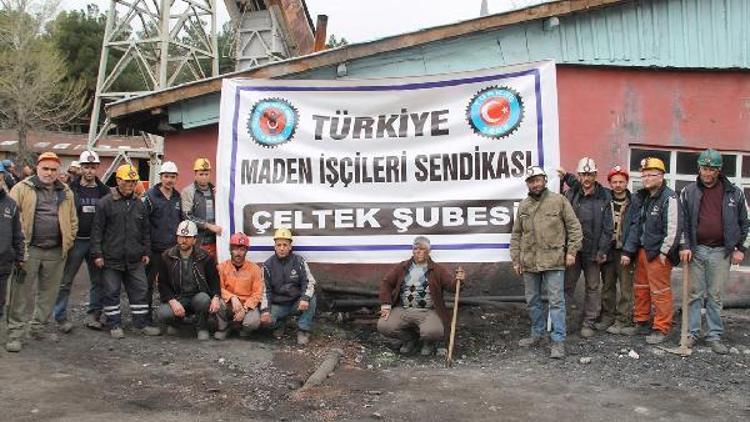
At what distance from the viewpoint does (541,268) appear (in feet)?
21.9

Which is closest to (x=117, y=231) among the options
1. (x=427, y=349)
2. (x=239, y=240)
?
(x=239, y=240)

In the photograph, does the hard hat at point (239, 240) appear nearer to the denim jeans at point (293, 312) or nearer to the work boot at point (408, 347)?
the denim jeans at point (293, 312)

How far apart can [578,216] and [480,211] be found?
1.06 m

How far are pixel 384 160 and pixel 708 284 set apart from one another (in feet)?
11.4

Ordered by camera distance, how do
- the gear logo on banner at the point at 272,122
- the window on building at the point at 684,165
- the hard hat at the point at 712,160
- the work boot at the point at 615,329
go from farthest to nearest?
the window on building at the point at 684,165, the gear logo on banner at the point at 272,122, the work boot at the point at 615,329, the hard hat at the point at 712,160

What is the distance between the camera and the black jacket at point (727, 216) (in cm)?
659

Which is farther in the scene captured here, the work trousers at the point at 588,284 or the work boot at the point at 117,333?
the work trousers at the point at 588,284

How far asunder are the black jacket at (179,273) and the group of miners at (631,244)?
3.16 m

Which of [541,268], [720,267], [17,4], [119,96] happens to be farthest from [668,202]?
[17,4]

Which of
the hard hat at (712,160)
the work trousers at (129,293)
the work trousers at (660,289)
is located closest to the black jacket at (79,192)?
the work trousers at (129,293)

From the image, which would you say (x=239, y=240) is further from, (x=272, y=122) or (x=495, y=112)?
(x=495, y=112)

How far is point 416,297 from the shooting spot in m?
7.00

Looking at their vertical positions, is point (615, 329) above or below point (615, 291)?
below

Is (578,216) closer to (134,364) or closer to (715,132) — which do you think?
(715,132)
